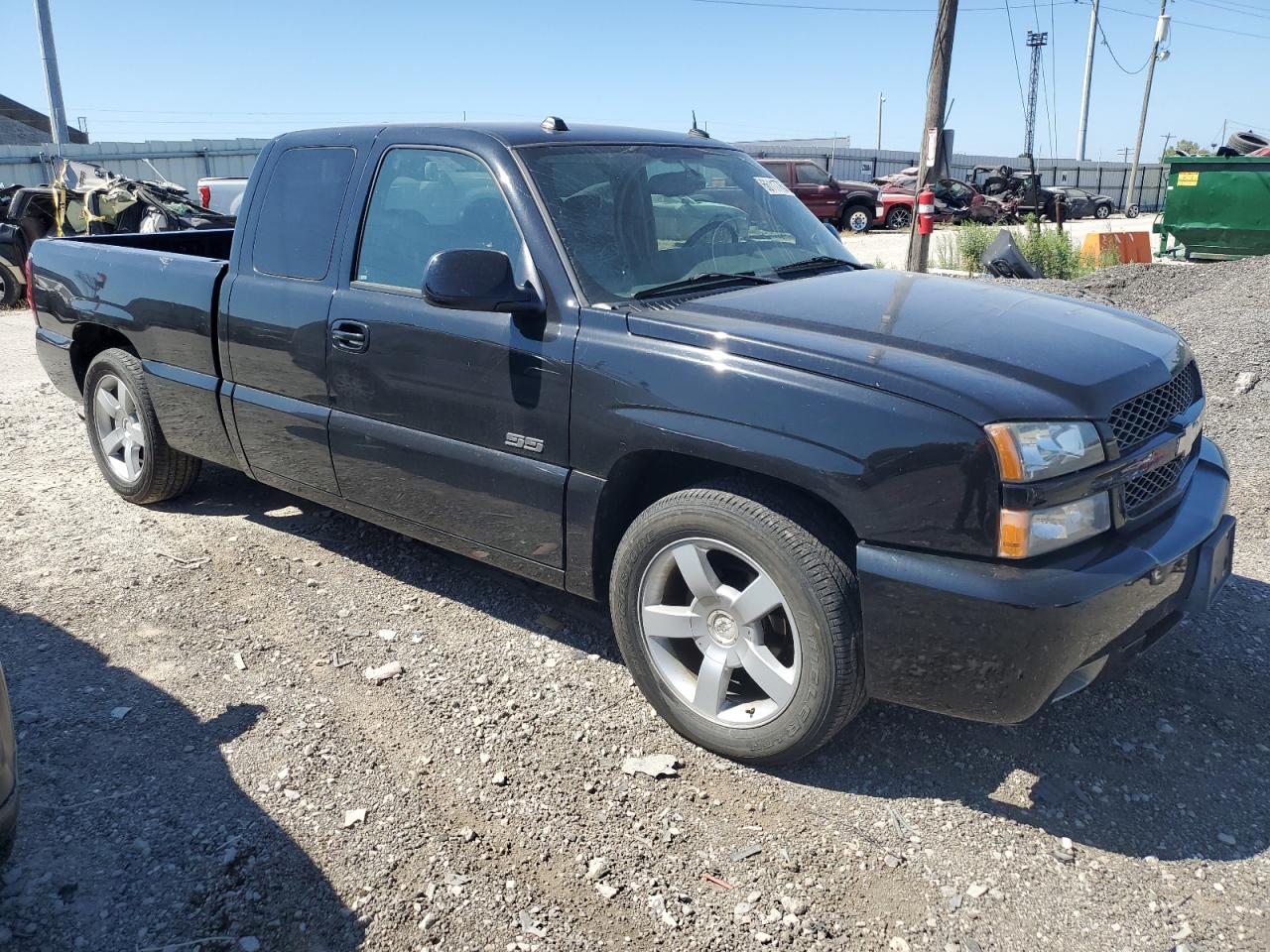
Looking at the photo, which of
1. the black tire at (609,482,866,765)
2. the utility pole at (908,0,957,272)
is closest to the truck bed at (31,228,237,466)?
the black tire at (609,482,866,765)

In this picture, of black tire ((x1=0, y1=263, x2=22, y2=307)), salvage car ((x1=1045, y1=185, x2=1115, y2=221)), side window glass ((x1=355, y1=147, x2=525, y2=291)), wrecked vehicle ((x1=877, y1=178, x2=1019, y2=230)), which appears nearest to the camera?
side window glass ((x1=355, y1=147, x2=525, y2=291))

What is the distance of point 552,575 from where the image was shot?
3439mm

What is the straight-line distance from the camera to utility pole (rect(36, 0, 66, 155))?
1920 cm

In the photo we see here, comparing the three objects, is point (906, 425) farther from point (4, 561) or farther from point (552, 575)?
point (4, 561)

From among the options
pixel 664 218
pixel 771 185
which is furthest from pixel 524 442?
pixel 771 185

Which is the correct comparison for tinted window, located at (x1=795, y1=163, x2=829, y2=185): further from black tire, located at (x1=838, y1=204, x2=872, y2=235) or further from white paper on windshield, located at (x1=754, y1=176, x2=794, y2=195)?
white paper on windshield, located at (x1=754, y1=176, x2=794, y2=195)

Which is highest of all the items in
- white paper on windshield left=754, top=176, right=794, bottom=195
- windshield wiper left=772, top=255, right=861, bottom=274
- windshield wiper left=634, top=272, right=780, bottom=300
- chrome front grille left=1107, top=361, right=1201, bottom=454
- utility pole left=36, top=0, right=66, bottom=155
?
utility pole left=36, top=0, right=66, bottom=155

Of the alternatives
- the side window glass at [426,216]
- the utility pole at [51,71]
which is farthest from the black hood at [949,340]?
the utility pole at [51,71]

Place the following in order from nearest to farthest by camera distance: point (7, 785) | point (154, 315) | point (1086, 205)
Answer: point (7, 785) < point (154, 315) < point (1086, 205)

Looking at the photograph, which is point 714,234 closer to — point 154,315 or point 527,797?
point 527,797

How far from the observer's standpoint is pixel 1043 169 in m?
44.2

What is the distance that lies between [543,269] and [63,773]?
84.8 inches

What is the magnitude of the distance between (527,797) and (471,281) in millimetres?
1579

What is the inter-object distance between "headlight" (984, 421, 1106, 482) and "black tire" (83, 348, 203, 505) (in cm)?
410
